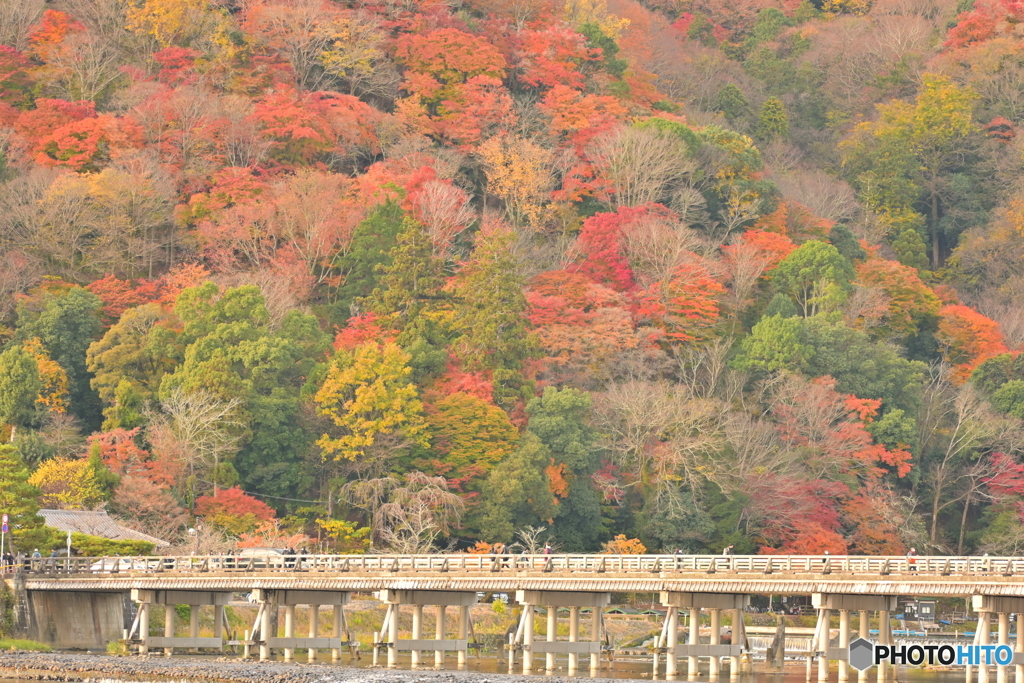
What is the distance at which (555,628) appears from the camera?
2080 inches

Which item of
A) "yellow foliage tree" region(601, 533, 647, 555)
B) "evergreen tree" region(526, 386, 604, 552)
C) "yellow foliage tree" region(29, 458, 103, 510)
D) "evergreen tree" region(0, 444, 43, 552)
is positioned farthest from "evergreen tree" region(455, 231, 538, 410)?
"evergreen tree" region(0, 444, 43, 552)

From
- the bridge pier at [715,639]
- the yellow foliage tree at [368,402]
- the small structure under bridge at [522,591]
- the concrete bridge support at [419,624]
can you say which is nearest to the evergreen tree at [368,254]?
the yellow foliage tree at [368,402]

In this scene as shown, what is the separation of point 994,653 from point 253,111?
2517 inches

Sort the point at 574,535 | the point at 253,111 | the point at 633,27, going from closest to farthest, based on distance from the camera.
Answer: the point at 574,535
the point at 253,111
the point at 633,27

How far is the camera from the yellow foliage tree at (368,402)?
78.4 metres

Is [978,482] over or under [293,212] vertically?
under

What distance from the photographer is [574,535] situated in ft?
259

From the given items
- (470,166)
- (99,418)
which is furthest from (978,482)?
(99,418)

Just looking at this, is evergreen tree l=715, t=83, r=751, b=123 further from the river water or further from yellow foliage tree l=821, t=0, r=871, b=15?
the river water

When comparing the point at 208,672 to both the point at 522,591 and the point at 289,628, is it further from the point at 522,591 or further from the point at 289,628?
the point at 522,591

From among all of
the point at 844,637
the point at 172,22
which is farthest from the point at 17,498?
the point at 172,22

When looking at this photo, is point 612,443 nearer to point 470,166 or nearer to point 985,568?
point 470,166

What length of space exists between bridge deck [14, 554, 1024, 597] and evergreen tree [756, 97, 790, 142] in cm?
7387

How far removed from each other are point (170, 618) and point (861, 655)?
23.0 meters
